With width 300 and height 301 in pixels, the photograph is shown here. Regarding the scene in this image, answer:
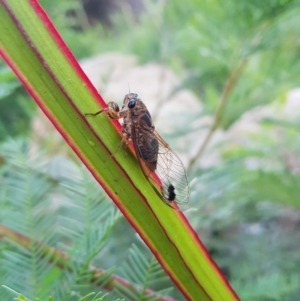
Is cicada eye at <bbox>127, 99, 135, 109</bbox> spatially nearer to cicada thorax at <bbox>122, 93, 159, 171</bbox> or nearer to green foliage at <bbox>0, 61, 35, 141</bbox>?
cicada thorax at <bbox>122, 93, 159, 171</bbox>

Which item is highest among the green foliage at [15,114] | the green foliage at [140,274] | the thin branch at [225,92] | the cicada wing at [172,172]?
the green foliage at [15,114]

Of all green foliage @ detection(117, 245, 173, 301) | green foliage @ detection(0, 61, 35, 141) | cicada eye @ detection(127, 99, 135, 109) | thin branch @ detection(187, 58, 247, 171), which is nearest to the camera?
green foliage @ detection(117, 245, 173, 301)

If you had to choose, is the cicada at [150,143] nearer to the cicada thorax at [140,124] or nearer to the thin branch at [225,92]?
the cicada thorax at [140,124]

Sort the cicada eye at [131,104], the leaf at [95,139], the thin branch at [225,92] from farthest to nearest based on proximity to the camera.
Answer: the thin branch at [225,92], the cicada eye at [131,104], the leaf at [95,139]

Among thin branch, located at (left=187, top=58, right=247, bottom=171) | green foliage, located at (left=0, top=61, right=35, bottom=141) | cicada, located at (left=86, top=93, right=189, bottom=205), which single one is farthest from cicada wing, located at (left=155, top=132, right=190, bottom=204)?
green foliage, located at (left=0, top=61, right=35, bottom=141)

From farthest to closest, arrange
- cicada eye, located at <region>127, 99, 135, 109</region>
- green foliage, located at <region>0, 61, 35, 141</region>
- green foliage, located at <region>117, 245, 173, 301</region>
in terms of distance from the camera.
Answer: green foliage, located at <region>0, 61, 35, 141</region>, cicada eye, located at <region>127, 99, 135, 109</region>, green foliage, located at <region>117, 245, 173, 301</region>

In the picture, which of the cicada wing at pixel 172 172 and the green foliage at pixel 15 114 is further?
the green foliage at pixel 15 114

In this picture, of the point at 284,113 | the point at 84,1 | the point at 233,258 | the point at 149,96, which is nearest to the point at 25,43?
the point at 233,258

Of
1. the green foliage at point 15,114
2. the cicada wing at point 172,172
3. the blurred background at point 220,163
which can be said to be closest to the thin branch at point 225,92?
the blurred background at point 220,163
